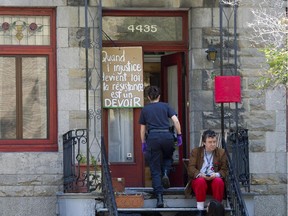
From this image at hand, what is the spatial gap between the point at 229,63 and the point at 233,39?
0.40m

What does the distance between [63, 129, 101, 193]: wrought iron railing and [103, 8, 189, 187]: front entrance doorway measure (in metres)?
1.01

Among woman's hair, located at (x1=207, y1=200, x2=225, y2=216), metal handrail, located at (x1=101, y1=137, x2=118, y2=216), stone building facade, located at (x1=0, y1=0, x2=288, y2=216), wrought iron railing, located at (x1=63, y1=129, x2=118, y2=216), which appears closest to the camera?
woman's hair, located at (x1=207, y1=200, x2=225, y2=216)

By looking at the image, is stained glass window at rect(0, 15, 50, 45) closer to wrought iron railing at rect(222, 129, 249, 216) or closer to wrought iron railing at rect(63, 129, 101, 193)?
wrought iron railing at rect(63, 129, 101, 193)

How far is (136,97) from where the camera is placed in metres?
13.5

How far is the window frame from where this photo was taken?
43.5ft

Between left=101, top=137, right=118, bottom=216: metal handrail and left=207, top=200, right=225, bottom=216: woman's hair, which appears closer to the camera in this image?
left=207, top=200, right=225, bottom=216: woman's hair

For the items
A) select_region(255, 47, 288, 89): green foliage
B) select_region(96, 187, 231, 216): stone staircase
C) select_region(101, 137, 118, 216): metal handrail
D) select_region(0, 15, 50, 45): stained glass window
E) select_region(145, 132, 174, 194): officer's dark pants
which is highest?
select_region(0, 15, 50, 45): stained glass window

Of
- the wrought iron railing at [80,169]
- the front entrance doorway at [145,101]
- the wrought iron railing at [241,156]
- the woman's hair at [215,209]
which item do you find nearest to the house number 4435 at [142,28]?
the front entrance doorway at [145,101]

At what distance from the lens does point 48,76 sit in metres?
13.4

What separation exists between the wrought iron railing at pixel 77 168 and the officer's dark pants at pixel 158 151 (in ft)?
2.80

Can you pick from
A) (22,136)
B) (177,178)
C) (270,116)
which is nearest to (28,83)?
(22,136)

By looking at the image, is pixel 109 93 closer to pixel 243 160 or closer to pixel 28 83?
pixel 28 83

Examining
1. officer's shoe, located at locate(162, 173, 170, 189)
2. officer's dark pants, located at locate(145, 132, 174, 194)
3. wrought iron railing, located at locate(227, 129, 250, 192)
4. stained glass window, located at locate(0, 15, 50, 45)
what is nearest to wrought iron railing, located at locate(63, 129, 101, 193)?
officer's dark pants, located at locate(145, 132, 174, 194)

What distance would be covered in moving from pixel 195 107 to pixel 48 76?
2.41m
